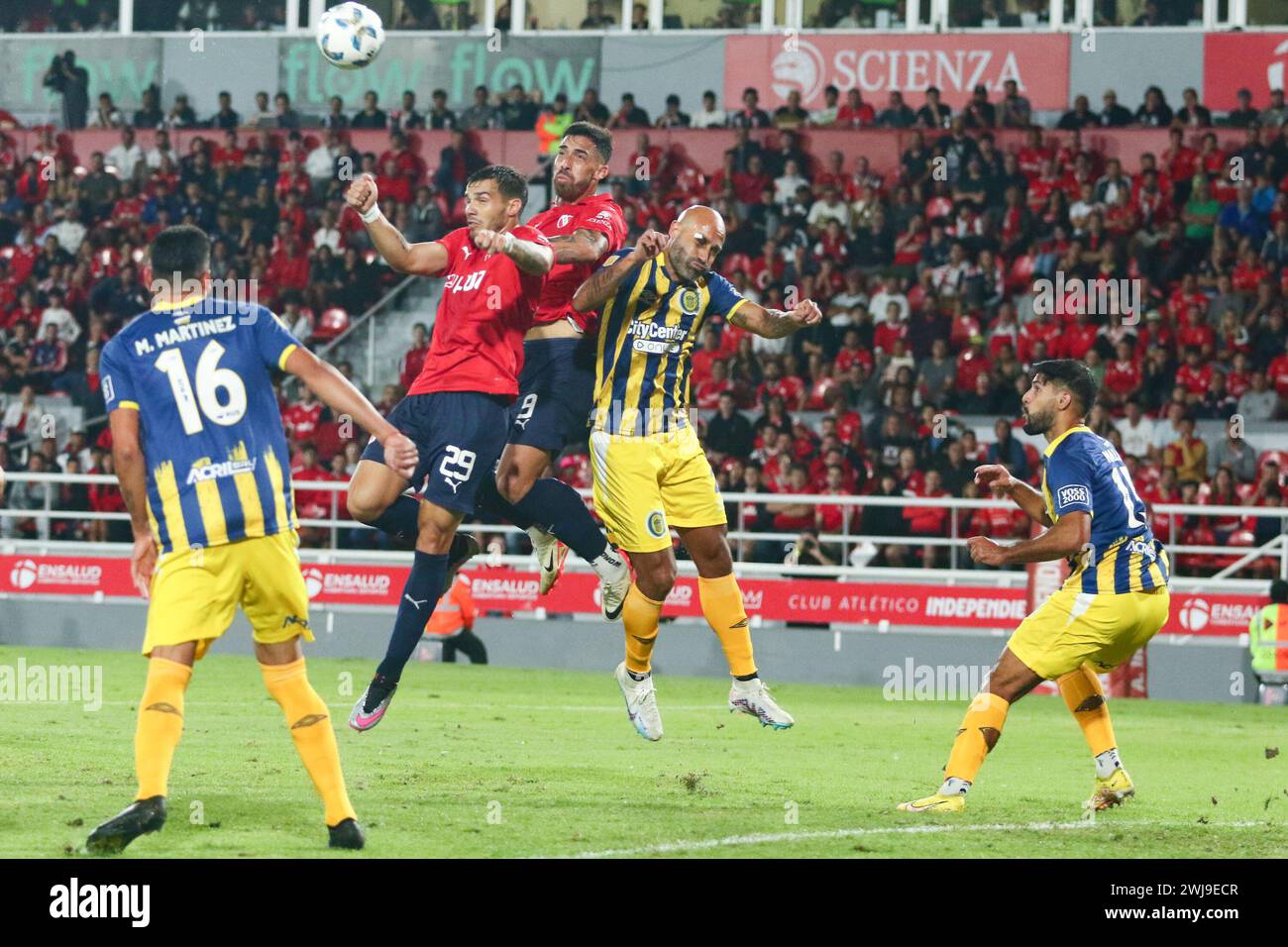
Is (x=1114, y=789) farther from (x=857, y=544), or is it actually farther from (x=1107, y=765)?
(x=857, y=544)

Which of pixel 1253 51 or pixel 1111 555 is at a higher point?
pixel 1253 51

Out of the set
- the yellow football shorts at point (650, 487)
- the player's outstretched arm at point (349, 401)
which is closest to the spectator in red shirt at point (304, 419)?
the yellow football shorts at point (650, 487)

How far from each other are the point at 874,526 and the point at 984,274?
4.35m

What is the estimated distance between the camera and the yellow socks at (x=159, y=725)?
6.61 m

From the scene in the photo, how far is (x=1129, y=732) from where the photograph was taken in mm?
13234

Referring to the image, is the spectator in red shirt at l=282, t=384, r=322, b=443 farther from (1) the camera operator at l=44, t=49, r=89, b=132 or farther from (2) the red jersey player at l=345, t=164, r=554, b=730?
(2) the red jersey player at l=345, t=164, r=554, b=730

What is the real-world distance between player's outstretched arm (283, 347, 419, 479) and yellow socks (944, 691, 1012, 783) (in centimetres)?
312

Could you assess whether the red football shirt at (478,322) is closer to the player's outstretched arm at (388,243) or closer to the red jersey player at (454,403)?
the red jersey player at (454,403)

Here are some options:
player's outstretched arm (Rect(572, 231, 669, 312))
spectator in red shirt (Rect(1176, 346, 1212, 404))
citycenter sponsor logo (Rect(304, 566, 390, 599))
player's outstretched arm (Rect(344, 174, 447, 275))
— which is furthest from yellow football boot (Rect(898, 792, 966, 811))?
spectator in red shirt (Rect(1176, 346, 1212, 404))

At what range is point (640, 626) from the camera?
10.2 metres

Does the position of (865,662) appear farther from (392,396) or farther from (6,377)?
(6,377)

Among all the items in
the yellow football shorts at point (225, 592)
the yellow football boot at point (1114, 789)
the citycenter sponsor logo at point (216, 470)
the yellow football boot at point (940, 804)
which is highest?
the citycenter sponsor logo at point (216, 470)

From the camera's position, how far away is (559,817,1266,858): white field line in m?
7.01

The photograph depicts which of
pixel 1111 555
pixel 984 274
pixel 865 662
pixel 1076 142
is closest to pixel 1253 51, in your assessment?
pixel 1076 142
